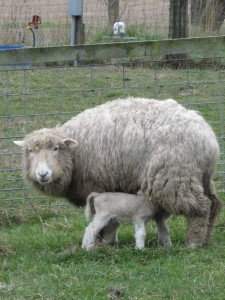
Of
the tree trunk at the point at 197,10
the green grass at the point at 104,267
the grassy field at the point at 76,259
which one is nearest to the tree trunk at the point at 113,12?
the tree trunk at the point at 197,10

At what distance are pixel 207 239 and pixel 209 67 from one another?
696 centimetres

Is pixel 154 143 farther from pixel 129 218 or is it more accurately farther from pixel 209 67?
pixel 209 67

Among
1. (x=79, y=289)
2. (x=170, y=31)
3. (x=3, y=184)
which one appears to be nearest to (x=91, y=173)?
(x=79, y=289)

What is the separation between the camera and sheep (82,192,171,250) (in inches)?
253

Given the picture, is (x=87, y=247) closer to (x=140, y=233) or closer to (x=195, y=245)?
(x=140, y=233)

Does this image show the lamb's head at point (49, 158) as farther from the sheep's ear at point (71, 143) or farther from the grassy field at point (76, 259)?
the grassy field at point (76, 259)

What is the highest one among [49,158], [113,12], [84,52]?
[113,12]

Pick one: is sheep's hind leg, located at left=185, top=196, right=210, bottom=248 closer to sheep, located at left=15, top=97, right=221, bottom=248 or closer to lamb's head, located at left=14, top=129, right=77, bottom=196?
sheep, located at left=15, top=97, right=221, bottom=248

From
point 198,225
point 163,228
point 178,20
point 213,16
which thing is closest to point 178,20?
point 178,20

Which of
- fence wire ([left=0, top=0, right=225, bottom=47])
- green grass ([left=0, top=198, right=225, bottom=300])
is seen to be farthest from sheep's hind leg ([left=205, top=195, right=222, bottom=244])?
fence wire ([left=0, top=0, right=225, bottom=47])

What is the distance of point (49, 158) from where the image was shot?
6.66 meters

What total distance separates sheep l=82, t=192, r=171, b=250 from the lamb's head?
1.18ft

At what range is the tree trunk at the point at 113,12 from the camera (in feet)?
50.4

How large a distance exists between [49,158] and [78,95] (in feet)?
16.0
